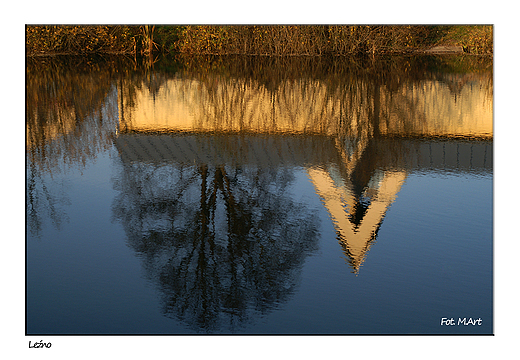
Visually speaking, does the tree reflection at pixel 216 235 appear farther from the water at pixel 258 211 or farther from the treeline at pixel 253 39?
the treeline at pixel 253 39

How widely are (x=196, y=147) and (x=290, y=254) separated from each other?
428 cm

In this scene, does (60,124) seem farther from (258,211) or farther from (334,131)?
(258,211)

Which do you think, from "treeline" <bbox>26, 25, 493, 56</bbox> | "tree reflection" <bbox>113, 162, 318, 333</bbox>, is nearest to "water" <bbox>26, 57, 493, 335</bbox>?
"tree reflection" <bbox>113, 162, 318, 333</bbox>

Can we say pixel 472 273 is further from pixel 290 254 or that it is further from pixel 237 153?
pixel 237 153

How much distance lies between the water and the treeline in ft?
13.3

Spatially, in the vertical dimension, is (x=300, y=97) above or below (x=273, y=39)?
below

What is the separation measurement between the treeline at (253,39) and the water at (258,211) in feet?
13.3

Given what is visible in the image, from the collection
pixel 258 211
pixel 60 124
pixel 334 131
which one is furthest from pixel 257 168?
pixel 60 124

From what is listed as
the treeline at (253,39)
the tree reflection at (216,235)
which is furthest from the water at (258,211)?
the treeline at (253,39)

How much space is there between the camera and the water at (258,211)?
5754mm

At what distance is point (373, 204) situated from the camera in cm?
812

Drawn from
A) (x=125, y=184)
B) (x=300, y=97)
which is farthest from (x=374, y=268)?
(x=300, y=97)

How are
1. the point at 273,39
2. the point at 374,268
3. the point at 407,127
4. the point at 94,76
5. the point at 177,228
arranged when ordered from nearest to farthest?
the point at 374,268 < the point at 177,228 < the point at 407,127 < the point at 94,76 < the point at 273,39

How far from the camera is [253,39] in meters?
18.7
